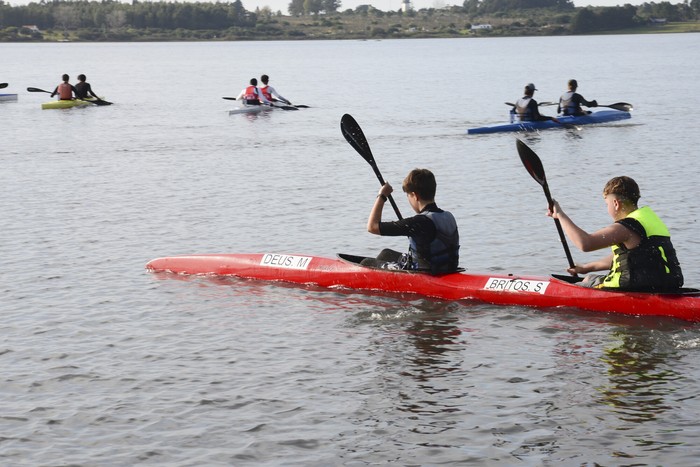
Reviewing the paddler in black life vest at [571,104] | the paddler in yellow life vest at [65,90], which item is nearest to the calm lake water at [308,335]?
the paddler in black life vest at [571,104]

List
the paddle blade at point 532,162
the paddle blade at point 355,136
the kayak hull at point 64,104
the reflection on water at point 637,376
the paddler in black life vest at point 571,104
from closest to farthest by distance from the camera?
the reflection on water at point 637,376 < the paddle blade at point 532,162 < the paddle blade at point 355,136 < the paddler in black life vest at point 571,104 < the kayak hull at point 64,104

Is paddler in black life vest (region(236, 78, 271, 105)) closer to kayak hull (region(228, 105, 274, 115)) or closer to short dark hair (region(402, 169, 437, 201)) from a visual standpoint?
kayak hull (region(228, 105, 274, 115))

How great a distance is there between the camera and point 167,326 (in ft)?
40.8

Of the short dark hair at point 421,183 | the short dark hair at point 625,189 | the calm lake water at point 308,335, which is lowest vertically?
the calm lake water at point 308,335

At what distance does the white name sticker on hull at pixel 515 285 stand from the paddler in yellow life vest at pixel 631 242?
84 centimetres

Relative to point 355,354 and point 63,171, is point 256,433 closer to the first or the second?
point 355,354

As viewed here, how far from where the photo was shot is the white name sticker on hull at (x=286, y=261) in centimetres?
1416

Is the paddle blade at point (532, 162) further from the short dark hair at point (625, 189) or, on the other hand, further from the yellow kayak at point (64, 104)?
the yellow kayak at point (64, 104)

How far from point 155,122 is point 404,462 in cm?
3236

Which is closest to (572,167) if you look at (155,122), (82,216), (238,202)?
(238,202)

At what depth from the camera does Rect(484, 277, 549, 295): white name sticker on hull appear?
40.9 ft

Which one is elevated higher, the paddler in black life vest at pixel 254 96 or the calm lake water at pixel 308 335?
the paddler in black life vest at pixel 254 96

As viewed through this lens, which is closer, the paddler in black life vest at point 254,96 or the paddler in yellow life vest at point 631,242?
the paddler in yellow life vest at point 631,242

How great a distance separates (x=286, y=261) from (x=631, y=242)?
4.91m
